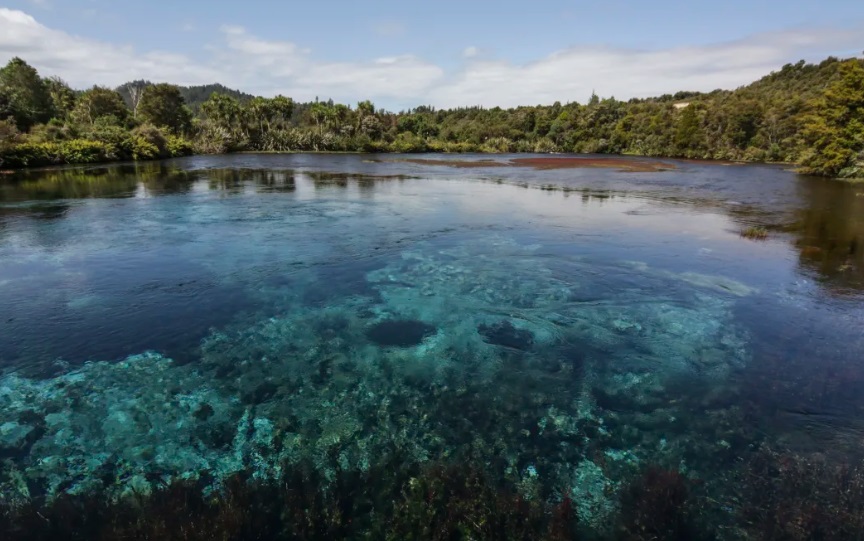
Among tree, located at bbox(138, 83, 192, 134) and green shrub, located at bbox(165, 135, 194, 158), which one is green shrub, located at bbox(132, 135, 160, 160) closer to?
green shrub, located at bbox(165, 135, 194, 158)

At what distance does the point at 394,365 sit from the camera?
34.2 ft

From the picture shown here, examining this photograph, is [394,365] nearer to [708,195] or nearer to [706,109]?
[708,195]

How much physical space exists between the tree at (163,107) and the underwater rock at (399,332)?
101720 millimetres

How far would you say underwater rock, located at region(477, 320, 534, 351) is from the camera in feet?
37.2

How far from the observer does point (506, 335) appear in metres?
11.8

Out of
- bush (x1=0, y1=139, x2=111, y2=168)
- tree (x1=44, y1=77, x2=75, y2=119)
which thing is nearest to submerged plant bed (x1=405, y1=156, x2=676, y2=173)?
bush (x1=0, y1=139, x2=111, y2=168)

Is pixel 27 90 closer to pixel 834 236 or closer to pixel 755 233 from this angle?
pixel 755 233

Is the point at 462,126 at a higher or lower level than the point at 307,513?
higher

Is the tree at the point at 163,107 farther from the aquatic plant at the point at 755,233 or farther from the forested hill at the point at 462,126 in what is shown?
the aquatic plant at the point at 755,233

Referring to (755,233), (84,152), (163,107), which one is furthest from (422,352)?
(163,107)

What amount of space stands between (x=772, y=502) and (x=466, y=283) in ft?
32.8

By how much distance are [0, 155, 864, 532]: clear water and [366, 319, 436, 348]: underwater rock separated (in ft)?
0.30

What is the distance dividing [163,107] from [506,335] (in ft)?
362

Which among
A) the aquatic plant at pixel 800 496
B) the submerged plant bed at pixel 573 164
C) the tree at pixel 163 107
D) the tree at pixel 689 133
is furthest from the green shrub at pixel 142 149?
the tree at pixel 689 133
